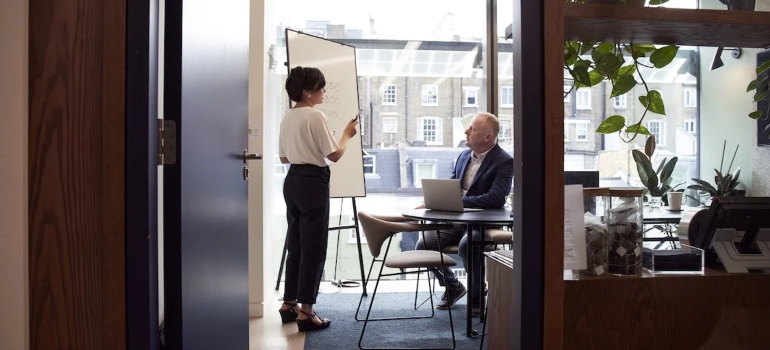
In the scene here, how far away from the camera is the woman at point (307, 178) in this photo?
3.51 m

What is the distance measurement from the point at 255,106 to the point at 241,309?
6.10 feet

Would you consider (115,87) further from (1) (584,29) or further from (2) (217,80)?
(1) (584,29)

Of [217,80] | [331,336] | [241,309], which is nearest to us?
[217,80]

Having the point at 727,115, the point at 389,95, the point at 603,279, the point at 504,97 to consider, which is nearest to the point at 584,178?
the point at 603,279

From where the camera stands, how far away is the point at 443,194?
3637mm

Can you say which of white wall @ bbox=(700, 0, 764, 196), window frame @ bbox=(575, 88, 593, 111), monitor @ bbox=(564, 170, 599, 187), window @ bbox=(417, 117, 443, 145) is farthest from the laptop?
white wall @ bbox=(700, 0, 764, 196)

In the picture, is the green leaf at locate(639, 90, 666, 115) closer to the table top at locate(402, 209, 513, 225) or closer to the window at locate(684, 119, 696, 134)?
the table top at locate(402, 209, 513, 225)

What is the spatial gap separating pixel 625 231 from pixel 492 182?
266cm

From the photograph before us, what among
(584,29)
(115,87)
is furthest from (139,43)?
(584,29)

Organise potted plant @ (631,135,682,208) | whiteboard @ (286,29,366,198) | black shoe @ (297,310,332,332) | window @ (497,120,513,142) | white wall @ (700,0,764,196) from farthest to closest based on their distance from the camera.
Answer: window @ (497,120,513,142)
potted plant @ (631,135,682,208)
whiteboard @ (286,29,366,198)
white wall @ (700,0,764,196)
black shoe @ (297,310,332,332)

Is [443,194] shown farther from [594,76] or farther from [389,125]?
[594,76]

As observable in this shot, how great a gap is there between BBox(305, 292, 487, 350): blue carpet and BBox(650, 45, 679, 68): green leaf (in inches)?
82.1

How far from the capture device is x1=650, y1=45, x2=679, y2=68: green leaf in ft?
5.16

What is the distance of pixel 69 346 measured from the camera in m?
1.46
